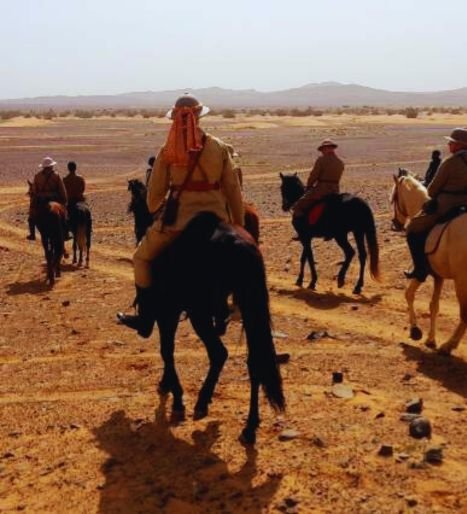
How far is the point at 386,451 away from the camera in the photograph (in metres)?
5.50

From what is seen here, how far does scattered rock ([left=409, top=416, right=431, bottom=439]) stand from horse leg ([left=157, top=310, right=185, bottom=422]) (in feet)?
6.65

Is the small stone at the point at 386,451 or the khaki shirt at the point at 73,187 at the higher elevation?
the khaki shirt at the point at 73,187

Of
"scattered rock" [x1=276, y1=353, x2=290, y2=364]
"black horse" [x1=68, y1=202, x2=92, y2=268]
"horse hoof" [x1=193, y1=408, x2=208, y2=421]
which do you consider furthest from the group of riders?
"black horse" [x1=68, y1=202, x2=92, y2=268]

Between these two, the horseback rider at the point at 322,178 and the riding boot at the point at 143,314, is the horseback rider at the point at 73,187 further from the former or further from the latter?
the riding boot at the point at 143,314

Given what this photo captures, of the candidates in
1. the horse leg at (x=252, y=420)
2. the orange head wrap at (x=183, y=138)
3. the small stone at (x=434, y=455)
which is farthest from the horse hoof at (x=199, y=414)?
the orange head wrap at (x=183, y=138)

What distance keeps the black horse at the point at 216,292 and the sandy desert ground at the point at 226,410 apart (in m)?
0.35

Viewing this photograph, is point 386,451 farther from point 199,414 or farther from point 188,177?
point 188,177

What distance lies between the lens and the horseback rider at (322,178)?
12039 mm

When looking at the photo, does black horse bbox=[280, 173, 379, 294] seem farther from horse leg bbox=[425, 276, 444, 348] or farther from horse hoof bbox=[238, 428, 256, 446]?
horse hoof bbox=[238, 428, 256, 446]

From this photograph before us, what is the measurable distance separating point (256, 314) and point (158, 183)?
1614mm

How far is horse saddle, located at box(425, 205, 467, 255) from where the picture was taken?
8.24 m

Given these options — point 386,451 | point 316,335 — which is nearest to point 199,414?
point 386,451

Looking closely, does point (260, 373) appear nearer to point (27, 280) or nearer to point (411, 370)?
point (411, 370)

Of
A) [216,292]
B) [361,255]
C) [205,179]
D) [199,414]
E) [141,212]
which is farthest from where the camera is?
[361,255]
